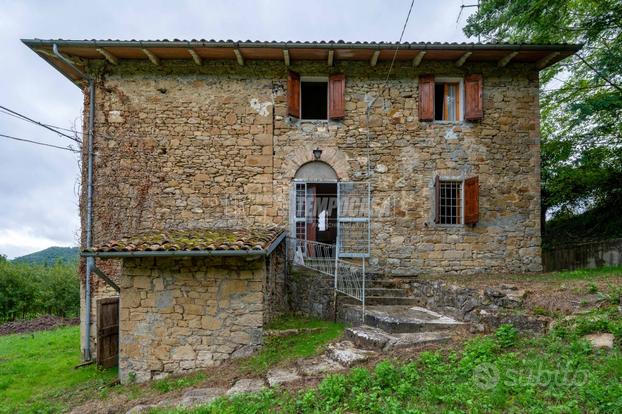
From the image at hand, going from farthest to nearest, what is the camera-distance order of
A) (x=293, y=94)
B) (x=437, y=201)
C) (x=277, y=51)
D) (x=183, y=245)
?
(x=293, y=94), (x=437, y=201), (x=277, y=51), (x=183, y=245)

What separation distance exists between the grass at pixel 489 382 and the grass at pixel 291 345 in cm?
122

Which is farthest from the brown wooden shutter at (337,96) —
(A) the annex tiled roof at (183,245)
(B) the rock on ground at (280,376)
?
(B) the rock on ground at (280,376)

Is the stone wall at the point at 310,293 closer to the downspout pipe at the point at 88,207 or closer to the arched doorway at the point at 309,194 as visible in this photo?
the arched doorway at the point at 309,194

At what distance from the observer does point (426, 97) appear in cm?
888

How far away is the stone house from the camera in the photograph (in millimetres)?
8727

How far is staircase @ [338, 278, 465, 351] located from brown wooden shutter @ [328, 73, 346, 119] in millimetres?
4120

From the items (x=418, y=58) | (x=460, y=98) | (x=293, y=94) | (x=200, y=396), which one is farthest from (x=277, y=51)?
(x=200, y=396)

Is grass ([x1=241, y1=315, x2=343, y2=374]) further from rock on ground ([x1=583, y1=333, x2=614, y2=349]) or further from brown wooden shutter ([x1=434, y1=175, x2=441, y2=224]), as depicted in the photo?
brown wooden shutter ([x1=434, y1=175, x2=441, y2=224])

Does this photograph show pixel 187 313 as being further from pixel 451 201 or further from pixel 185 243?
pixel 451 201

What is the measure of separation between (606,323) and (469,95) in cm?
620

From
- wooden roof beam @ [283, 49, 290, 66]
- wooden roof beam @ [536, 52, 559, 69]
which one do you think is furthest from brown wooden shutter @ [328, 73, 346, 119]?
wooden roof beam @ [536, 52, 559, 69]

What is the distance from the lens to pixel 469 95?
886 centimetres

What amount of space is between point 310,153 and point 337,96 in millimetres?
1494

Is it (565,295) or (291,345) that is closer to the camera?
(565,295)
